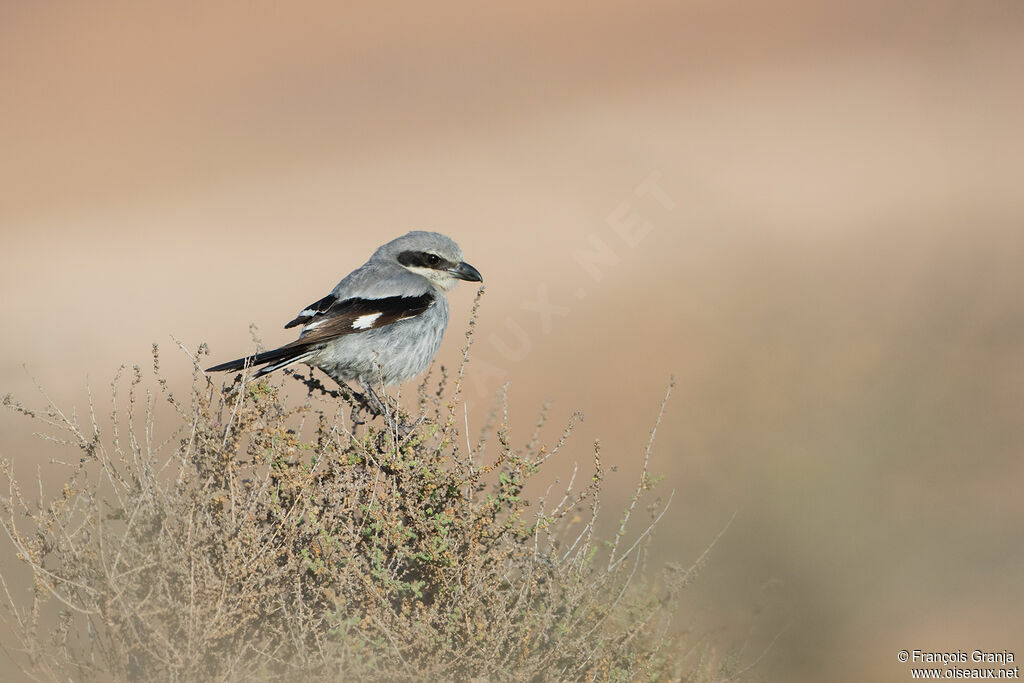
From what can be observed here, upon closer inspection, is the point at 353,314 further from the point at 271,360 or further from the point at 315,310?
the point at 271,360

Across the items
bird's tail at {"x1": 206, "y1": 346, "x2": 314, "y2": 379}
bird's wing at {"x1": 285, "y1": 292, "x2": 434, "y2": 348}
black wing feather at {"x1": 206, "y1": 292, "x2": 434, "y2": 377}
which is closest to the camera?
bird's tail at {"x1": 206, "y1": 346, "x2": 314, "y2": 379}

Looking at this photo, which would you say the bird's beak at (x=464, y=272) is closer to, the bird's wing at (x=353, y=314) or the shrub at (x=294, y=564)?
the bird's wing at (x=353, y=314)

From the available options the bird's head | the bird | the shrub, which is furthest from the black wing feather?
the shrub

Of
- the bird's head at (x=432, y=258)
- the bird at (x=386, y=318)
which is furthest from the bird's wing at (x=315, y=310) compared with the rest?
the bird's head at (x=432, y=258)

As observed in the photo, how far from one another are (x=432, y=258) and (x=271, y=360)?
130cm

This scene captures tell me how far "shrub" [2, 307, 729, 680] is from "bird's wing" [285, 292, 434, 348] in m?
1.16

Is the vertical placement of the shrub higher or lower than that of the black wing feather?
lower

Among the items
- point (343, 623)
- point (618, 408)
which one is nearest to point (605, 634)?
point (343, 623)

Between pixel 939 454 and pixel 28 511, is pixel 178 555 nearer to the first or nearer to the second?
pixel 28 511

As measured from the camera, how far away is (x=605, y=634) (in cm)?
367

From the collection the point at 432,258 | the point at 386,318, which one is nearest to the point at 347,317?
the point at 386,318

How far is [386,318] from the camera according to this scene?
5.05 metres

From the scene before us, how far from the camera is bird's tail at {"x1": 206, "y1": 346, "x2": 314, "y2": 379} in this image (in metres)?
4.06

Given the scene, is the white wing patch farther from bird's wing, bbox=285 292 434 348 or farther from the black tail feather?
the black tail feather
